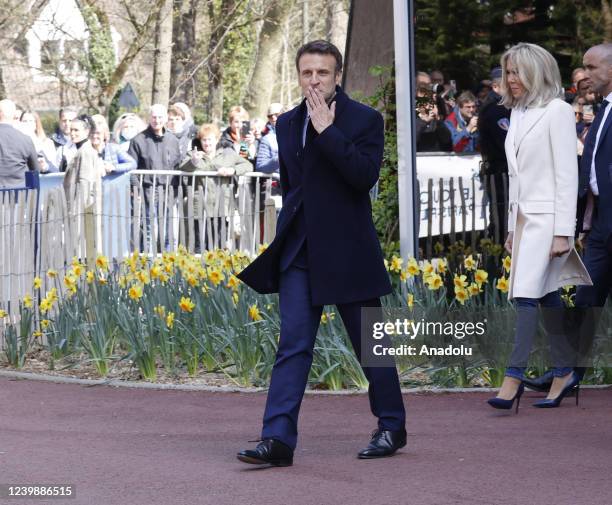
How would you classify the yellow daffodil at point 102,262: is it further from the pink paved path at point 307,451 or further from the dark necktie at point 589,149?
the dark necktie at point 589,149

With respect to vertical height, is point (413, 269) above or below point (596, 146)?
below

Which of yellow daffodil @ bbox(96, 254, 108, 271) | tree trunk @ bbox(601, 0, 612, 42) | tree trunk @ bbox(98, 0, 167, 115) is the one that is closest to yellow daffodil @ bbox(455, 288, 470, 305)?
yellow daffodil @ bbox(96, 254, 108, 271)

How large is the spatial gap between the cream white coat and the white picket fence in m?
3.82

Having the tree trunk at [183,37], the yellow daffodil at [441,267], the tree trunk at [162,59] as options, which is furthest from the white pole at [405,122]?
the tree trunk at [183,37]

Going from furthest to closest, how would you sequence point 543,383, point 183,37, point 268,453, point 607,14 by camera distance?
point 183,37 < point 607,14 < point 543,383 < point 268,453

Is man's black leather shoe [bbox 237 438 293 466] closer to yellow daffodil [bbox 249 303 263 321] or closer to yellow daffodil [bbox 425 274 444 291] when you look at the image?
yellow daffodil [bbox 249 303 263 321]

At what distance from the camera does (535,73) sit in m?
7.13

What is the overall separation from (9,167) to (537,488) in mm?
9206

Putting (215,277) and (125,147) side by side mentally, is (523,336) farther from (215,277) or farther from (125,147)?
(125,147)

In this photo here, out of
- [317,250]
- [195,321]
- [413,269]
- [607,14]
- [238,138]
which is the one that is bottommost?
[195,321]

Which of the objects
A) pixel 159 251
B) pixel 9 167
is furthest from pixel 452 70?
pixel 9 167

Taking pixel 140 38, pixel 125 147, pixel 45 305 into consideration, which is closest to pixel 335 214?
pixel 45 305

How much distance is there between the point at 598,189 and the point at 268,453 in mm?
2572

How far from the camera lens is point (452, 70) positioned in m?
11.2
